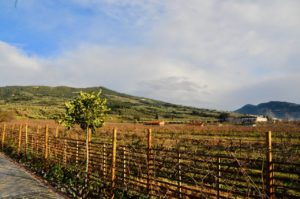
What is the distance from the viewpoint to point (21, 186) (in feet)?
44.6

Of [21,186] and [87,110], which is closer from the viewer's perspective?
[21,186]

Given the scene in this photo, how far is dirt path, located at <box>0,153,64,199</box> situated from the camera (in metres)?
11.9

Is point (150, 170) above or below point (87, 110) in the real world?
below

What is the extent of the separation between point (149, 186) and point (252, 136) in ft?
132

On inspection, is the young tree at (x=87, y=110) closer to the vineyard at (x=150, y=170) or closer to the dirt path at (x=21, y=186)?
the vineyard at (x=150, y=170)

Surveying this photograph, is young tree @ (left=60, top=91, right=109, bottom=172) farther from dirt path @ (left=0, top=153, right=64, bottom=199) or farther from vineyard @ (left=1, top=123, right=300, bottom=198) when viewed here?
dirt path @ (left=0, top=153, right=64, bottom=199)

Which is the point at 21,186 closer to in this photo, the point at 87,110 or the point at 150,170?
the point at 87,110

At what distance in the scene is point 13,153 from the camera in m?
25.2

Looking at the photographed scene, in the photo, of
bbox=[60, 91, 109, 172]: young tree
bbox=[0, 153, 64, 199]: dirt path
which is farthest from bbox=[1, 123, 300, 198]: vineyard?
bbox=[60, 91, 109, 172]: young tree

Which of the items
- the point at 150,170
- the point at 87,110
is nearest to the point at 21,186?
the point at 87,110

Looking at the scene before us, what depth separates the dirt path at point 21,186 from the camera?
39.2ft

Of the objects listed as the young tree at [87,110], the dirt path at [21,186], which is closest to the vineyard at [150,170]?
the dirt path at [21,186]

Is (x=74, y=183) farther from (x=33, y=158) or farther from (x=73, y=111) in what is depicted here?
(x=33, y=158)

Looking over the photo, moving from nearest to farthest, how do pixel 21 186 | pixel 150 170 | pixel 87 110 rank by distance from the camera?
pixel 150 170, pixel 21 186, pixel 87 110
